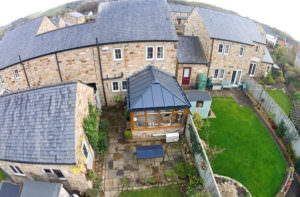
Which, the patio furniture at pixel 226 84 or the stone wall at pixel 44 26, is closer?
the stone wall at pixel 44 26

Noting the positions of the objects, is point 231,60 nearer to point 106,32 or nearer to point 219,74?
point 219,74

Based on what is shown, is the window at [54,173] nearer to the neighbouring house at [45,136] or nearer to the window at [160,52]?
the neighbouring house at [45,136]

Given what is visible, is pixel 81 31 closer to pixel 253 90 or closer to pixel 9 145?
pixel 9 145

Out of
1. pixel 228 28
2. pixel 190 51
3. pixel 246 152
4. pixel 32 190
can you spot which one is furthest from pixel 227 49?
pixel 32 190

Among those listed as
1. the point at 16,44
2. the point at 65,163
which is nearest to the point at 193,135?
the point at 65,163

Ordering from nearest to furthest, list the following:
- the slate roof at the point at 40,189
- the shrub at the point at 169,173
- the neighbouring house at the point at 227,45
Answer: the slate roof at the point at 40,189
the shrub at the point at 169,173
the neighbouring house at the point at 227,45

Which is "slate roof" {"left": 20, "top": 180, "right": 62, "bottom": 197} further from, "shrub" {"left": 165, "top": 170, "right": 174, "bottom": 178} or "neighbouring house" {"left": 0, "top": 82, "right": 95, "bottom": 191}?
"shrub" {"left": 165, "top": 170, "right": 174, "bottom": 178}

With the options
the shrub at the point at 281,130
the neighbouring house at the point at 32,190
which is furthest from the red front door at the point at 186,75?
the neighbouring house at the point at 32,190
